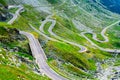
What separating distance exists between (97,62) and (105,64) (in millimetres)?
6778

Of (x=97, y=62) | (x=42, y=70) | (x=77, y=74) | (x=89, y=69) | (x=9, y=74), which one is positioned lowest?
(x=9, y=74)

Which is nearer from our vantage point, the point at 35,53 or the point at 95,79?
the point at 35,53

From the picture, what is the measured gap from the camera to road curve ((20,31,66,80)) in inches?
4294

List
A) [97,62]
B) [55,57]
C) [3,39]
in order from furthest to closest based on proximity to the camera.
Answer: [97,62]
[55,57]
[3,39]

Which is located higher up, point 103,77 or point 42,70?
point 103,77

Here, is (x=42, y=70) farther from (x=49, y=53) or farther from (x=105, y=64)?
(x=105, y=64)

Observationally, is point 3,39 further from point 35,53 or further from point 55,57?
point 55,57

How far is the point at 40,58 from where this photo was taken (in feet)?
424

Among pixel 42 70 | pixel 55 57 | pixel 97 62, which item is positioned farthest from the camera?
pixel 97 62

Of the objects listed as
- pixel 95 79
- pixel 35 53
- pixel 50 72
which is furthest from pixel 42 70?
pixel 95 79

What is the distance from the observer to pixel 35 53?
135m

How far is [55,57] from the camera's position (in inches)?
5733

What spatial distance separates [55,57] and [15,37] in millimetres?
23141

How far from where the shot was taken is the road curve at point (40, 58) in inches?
4294
